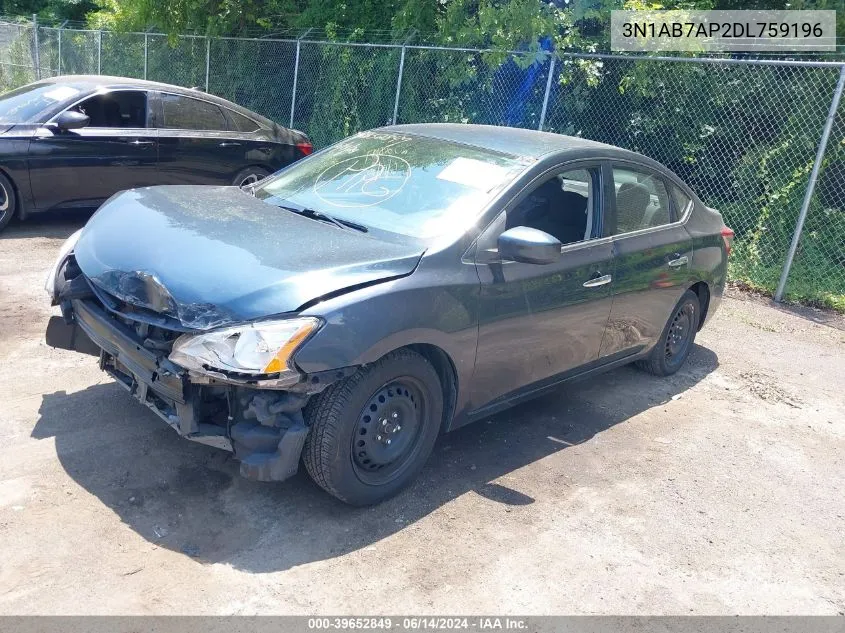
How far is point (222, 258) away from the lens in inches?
144

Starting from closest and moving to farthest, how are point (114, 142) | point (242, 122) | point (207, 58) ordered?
1. point (114, 142)
2. point (242, 122)
3. point (207, 58)

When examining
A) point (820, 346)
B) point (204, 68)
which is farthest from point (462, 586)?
point (204, 68)

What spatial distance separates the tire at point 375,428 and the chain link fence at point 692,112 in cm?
580

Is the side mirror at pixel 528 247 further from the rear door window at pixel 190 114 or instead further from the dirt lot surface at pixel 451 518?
the rear door window at pixel 190 114

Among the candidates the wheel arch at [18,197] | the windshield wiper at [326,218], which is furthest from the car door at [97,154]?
the windshield wiper at [326,218]

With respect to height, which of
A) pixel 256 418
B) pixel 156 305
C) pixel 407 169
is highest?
pixel 407 169

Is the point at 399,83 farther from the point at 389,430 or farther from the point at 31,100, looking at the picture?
the point at 389,430

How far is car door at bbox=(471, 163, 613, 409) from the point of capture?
164 inches

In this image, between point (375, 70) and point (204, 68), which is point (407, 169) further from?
point (204, 68)

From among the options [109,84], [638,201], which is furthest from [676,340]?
[109,84]

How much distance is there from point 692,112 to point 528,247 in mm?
6485

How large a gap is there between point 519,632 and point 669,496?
1567 mm

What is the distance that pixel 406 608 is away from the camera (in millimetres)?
3217

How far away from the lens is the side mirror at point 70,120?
8008 mm
